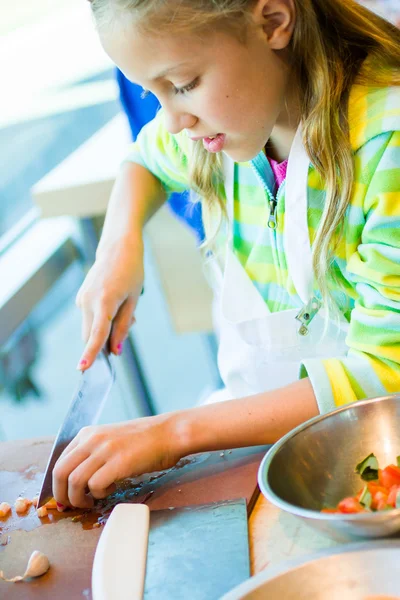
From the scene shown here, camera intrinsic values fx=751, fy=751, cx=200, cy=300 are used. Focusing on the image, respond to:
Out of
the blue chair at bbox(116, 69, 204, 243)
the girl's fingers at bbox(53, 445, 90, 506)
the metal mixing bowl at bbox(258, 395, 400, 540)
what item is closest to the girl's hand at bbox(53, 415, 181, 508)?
the girl's fingers at bbox(53, 445, 90, 506)

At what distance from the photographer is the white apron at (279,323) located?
84cm

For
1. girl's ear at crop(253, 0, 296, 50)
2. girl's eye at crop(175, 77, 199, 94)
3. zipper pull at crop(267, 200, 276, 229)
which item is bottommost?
zipper pull at crop(267, 200, 276, 229)

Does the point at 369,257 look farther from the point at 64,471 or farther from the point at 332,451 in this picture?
the point at 64,471

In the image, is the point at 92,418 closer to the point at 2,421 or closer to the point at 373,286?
the point at 373,286

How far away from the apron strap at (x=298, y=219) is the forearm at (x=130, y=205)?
280 mm

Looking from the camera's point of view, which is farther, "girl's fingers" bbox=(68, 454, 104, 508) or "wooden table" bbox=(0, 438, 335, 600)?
"girl's fingers" bbox=(68, 454, 104, 508)

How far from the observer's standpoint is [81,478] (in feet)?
2.35

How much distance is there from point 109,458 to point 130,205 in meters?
0.50

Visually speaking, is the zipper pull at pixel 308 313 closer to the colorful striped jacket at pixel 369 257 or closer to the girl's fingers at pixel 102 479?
the colorful striped jacket at pixel 369 257

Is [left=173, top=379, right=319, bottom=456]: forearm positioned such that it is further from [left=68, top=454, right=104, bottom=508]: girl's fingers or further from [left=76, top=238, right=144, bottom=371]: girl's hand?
[left=76, top=238, right=144, bottom=371]: girl's hand

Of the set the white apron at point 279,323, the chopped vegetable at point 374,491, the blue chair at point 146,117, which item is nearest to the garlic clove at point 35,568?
the chopped vegetable at point 374,491

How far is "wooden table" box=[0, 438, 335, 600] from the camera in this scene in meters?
0.61

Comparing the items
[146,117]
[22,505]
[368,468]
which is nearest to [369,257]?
[368,468]

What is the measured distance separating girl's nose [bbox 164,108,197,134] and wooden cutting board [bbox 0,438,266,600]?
343 mm
